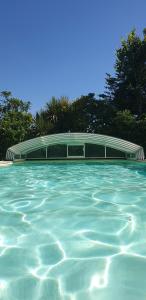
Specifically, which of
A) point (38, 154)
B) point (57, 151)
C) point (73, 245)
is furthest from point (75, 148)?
point (73, 245)

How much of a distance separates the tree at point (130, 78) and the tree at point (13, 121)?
9.01 meters

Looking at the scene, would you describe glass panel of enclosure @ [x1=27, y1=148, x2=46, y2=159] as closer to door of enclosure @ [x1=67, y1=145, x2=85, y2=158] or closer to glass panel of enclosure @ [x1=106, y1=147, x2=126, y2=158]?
door of enclosure @ [x1=67, y1=145, x2=85, y2=158]

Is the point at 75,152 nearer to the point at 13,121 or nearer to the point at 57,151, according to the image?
the point at 57,151

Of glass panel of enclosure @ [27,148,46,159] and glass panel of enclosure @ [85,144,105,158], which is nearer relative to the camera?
glass panel of enclosure @ [27,148,46,159]

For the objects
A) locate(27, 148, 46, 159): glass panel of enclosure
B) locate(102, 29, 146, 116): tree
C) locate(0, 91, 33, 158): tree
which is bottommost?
locate(27, 148, 46, 159): glass panel of enclosure

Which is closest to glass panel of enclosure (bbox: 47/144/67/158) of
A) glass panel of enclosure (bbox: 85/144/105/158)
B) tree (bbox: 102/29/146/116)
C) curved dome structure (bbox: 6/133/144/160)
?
curved dome structure (bbox: 6/133/144/160)

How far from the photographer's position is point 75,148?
2131 centimetres

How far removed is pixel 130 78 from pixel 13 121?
39.9 ft

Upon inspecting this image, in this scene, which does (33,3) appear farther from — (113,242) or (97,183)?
(113,242)

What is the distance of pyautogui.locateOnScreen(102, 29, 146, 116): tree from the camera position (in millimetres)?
26266

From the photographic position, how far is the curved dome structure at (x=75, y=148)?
19906mm

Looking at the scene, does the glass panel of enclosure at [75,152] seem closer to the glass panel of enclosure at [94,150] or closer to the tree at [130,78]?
the glass panel of enclosure at [94,150]

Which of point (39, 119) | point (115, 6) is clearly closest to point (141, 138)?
point (39, 119)

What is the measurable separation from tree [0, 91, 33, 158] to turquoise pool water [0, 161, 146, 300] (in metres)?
12.1
